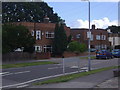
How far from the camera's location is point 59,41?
52.9 meters

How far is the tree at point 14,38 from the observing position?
128 feet

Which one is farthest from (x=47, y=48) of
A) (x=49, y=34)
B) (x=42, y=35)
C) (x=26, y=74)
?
(x=26, y=74)

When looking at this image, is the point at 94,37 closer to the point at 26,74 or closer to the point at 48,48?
the point at 48,48

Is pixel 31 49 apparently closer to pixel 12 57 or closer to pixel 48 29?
pixel 12 57

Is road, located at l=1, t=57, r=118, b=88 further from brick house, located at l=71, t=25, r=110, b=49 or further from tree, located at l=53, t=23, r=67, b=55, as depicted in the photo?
brick house, located at l=71, t=25, r=110, b=49

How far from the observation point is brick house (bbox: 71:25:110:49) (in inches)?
2901

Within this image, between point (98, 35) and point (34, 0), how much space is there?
2211 cm

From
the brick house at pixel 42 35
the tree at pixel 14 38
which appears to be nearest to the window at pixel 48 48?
the brick house at pixel 42 35

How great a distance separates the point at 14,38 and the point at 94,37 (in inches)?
1496

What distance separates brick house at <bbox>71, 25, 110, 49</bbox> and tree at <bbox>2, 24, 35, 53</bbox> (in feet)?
107

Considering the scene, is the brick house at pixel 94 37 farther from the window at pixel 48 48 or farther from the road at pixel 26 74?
the road at pixel 26 74

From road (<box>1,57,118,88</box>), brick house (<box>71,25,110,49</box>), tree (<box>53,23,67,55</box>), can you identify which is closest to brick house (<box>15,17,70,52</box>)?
tree (<box>53,23,67,55</box>)

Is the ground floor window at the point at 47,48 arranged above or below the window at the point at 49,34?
below

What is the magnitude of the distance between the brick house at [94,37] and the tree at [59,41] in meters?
20.3
